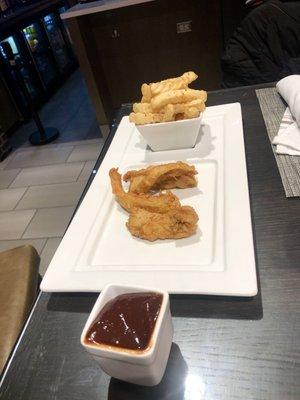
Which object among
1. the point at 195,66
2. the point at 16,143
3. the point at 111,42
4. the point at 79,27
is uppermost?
the point at 79,27

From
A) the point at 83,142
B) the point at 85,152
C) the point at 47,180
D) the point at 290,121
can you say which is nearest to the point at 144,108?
the point at 290,121

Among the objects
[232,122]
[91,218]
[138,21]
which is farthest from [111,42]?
[91,218]

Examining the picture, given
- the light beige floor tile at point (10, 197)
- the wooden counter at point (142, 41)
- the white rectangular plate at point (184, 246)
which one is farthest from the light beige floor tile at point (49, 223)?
the white rectangular plate at point (184, 246)

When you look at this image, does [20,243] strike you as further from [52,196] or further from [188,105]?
[188,105]

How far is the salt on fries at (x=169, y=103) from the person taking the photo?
97cm

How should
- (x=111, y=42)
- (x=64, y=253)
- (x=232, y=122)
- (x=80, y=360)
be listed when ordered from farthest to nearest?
(x=111, y=42) → (x=232, y=122) → (x=64, y=253) → (x=80, y=360)

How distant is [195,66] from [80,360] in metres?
2.93

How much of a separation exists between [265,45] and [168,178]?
3.93 feet

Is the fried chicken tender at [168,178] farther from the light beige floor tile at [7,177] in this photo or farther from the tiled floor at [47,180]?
the light beige floor tile at [7,177]

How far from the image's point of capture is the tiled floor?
236 centimetres

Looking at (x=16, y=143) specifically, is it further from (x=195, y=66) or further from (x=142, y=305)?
(x=142, y=305)

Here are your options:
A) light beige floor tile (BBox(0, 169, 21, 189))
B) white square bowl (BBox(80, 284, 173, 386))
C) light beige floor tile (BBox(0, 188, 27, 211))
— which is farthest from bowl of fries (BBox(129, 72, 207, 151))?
light beige floor tile (BBox(0, 169, 21, 189))

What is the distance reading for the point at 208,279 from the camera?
64 centimetres

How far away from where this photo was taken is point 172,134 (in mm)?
1025
